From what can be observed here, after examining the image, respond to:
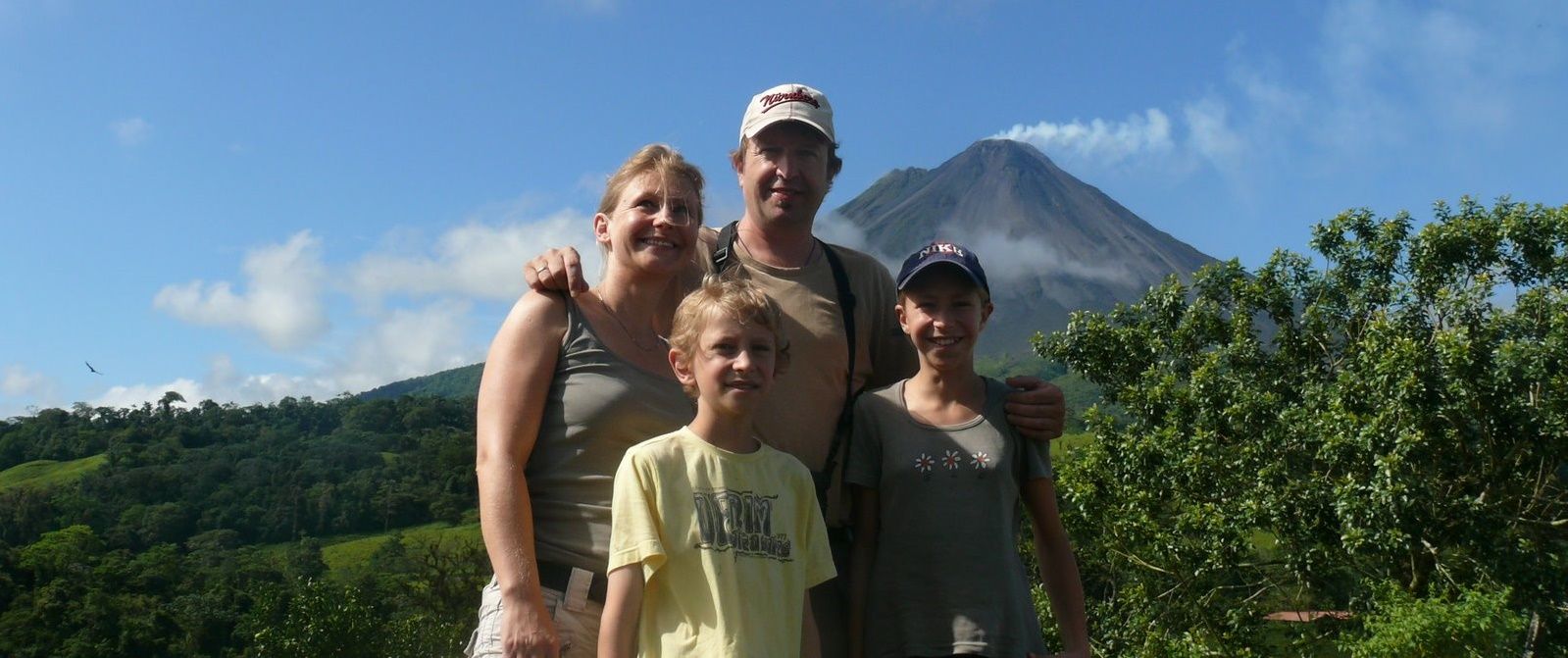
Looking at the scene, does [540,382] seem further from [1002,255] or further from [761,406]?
[1002,255]

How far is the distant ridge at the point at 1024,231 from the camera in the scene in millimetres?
124812

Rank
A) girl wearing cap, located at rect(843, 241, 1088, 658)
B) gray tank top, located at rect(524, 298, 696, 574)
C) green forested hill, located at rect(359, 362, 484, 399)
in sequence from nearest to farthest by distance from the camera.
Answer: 1. gray tank top, located at rect(524, 298, 696, 574)
2. girl wearing cap, located at rect(843, 241, 1088, 658)
3. green forested hill, located at rect(359, 362, 484, 399)

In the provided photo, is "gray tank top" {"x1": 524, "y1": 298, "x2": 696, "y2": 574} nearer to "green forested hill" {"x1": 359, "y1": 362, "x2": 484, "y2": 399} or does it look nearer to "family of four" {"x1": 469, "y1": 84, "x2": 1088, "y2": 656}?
"family of four" {"x1": 469, "y1": 84, "x2": 1088, "y2": 656}

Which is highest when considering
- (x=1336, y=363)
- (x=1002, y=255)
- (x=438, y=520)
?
(x=1002, y=255)

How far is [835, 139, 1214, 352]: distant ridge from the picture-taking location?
125 metres

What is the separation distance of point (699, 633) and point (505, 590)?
478mm

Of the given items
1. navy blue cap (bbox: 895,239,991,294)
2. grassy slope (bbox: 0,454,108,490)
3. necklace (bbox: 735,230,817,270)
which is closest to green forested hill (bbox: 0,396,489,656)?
grassy slope (bbox: 0,454,108,490)

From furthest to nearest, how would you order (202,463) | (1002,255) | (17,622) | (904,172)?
(904,172), (1002,255), (202,463), (17,622)

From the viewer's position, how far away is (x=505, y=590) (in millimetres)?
2803

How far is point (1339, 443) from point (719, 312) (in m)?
14.1

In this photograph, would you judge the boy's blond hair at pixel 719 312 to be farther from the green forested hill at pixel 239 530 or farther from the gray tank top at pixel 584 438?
the green forested hill at pixel 239 530

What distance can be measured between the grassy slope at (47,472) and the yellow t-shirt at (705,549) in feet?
288

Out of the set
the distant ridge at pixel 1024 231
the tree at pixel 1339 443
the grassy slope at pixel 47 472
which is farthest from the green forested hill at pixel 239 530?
the distant ridge at pixel 1024 231

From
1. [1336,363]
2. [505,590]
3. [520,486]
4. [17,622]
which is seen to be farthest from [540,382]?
[17,622]
